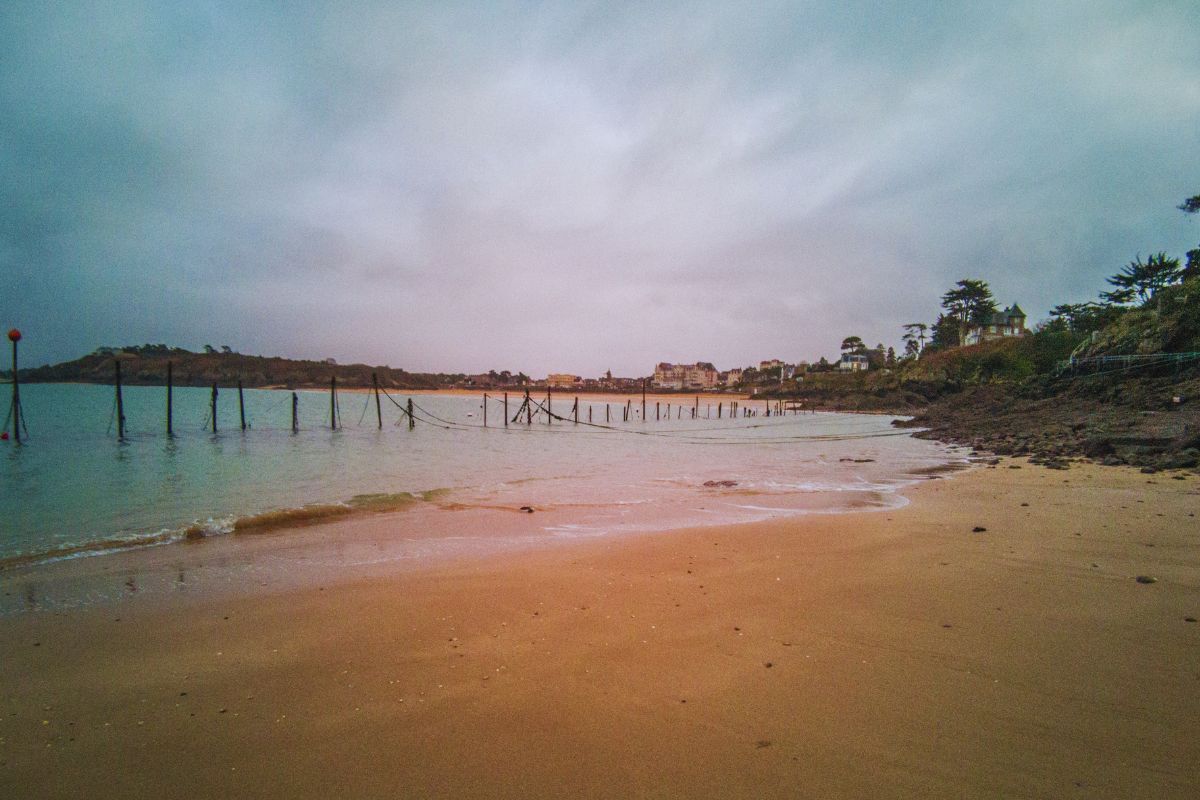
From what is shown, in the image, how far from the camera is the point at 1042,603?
3.75 m

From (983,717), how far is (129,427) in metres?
41.9

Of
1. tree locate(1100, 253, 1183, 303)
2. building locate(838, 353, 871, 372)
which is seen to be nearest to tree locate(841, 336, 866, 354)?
building locate(838, 353, 871, 372)

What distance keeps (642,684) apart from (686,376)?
177668 millimetres

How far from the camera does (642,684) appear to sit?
2.79 meters

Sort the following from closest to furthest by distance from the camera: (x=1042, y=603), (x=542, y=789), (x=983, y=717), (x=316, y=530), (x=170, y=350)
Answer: (x=542, y=789) → (x=983, y=717) → (x=1042, y=603) → (x=316, y=530) → (x=170, y=350)

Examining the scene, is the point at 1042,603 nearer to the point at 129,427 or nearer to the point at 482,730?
the point at 482,730

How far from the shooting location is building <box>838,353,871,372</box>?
102062mm

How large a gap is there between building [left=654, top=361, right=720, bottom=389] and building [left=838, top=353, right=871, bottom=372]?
57832mm

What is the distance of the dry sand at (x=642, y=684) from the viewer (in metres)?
2.07

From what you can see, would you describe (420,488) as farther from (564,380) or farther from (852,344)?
(564,380)

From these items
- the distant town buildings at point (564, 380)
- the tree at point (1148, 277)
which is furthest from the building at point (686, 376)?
the tree at point (1148, 277)

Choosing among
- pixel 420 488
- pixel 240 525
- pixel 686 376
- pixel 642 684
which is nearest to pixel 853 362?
pixel 686 376

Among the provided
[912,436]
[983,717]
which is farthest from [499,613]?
[912,436]

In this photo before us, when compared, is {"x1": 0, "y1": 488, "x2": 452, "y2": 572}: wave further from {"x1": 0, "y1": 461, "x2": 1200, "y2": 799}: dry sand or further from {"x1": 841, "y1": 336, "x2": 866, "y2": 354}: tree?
{"x1": 841, "y1": 336, "x2": 866, "y2": 354}: tree
